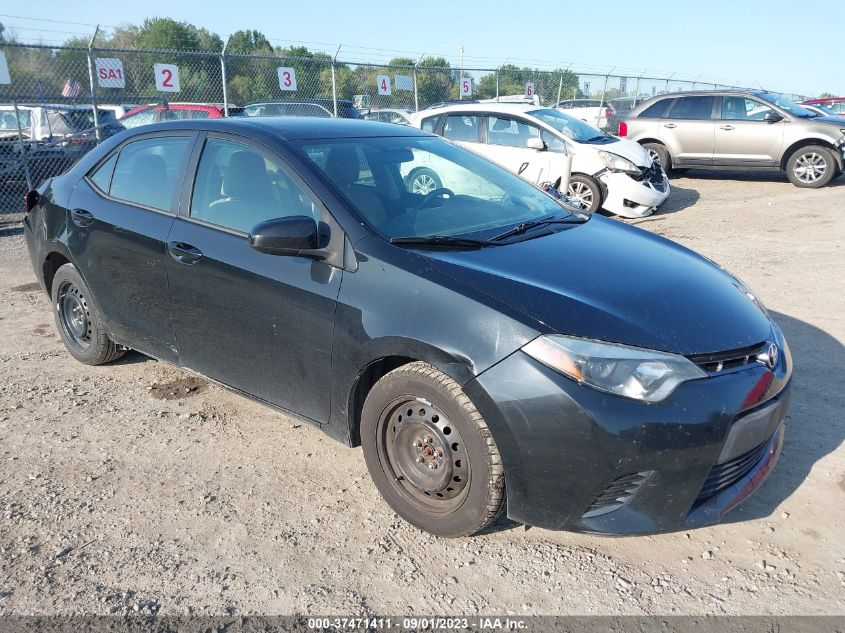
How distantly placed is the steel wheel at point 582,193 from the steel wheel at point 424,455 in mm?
7760

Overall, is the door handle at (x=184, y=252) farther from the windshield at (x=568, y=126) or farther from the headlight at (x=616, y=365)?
the windshield at (x=568, y=126)

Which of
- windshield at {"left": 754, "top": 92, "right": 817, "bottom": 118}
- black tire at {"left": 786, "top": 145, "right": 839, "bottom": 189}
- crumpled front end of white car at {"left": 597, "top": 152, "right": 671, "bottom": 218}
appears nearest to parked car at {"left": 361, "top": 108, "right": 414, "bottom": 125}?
windshield at {"left": 754, "top": 92, "right": 817, "bottom": 118}

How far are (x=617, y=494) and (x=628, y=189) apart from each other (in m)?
8.07

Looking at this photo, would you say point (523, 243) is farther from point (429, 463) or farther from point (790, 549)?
point (790, 549)

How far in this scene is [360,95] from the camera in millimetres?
19344

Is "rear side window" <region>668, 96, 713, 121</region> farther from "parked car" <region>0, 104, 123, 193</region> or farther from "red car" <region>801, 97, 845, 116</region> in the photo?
"red car" <region>801, 97, 845, 116</region>

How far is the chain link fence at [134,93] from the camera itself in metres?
11.5

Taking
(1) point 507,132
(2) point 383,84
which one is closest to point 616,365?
(1) point 507,132

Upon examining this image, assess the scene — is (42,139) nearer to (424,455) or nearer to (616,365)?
(424,455)

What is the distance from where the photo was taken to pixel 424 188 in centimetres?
371

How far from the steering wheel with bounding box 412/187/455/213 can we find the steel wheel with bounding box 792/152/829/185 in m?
11.0

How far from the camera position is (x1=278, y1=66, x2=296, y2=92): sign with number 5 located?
50.9 feet

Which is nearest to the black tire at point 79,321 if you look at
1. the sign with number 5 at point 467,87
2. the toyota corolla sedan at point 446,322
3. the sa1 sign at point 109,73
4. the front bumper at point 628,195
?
the toyota corolla sedan at point 446,322

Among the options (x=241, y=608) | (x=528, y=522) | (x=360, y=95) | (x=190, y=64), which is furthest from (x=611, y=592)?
(x=360, y=95)
